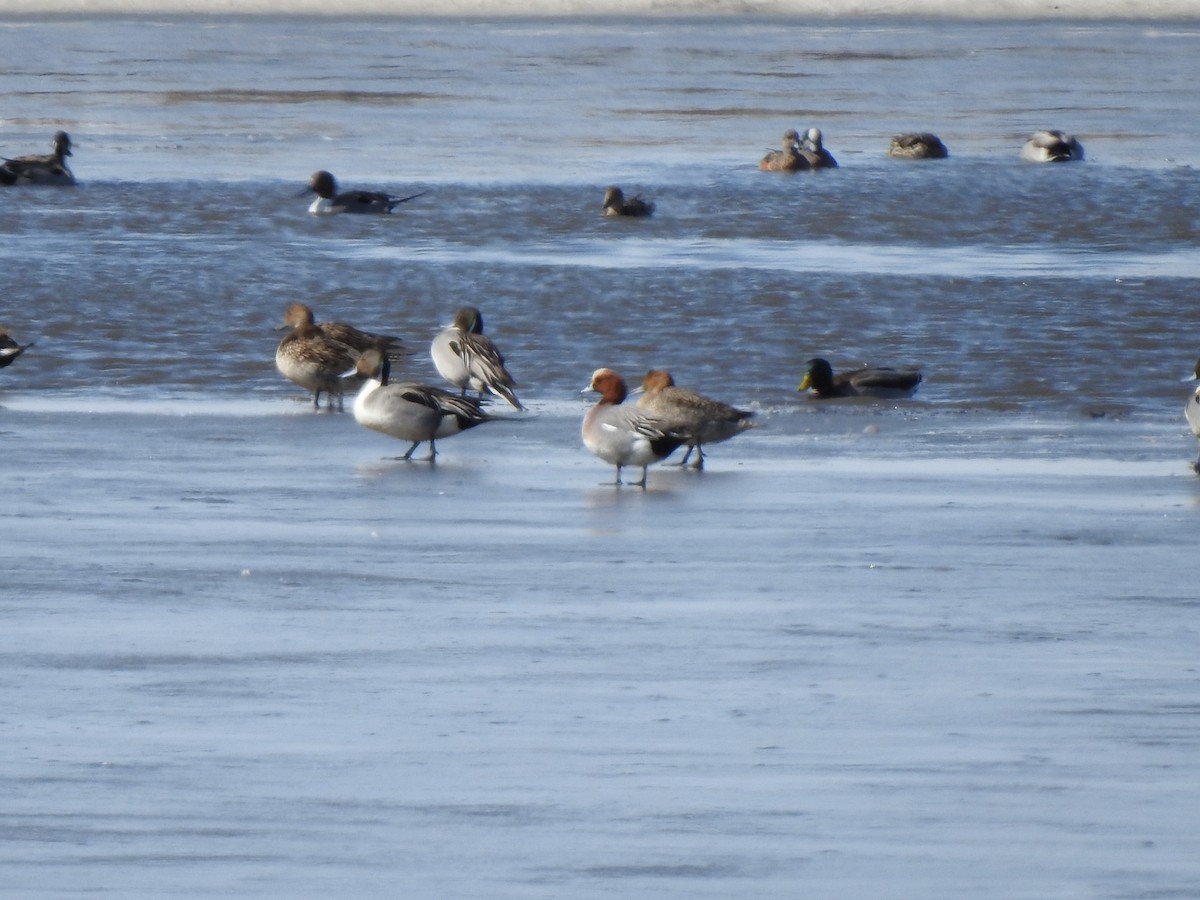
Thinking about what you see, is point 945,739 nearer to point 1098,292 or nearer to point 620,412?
point 620,412

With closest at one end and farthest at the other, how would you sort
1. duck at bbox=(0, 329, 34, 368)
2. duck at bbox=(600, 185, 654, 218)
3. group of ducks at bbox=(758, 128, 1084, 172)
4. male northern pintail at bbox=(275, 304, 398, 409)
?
male northern pintail at bbox=(275, 304, 398, 409), duck at bbox=(0, 329, 34, 368), duck at bbox=(600, 185, 654, 218), group of ducks at bbox=(758, 128, 1084, 172)

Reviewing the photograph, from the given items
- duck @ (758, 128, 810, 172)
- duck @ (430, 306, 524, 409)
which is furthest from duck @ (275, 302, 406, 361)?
duck @ (758, 128, 810, 172)

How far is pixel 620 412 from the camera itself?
10.9 m

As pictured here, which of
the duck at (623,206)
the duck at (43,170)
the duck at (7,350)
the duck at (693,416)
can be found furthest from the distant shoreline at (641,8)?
the duck at (693,416)

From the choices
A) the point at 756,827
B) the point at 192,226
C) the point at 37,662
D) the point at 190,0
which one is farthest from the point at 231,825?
the point at 190,0

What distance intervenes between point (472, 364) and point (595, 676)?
19.8 feet

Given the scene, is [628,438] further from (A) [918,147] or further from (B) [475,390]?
(A) [918,147]

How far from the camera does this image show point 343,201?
24.5 meters

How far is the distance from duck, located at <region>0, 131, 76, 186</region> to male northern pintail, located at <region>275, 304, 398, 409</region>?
14100 millimetres

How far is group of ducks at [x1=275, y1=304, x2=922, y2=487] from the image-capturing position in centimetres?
1084

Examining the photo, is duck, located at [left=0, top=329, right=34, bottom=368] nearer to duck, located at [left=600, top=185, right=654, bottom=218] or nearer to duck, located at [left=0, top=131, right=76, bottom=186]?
duck, located at [left=600, top=185, right=654, bottom=218]

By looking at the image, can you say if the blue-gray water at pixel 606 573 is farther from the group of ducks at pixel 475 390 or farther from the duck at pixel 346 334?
the duck at pixel 346 334

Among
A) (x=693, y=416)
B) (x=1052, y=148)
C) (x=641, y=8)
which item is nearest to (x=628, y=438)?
(x=693, y=416)

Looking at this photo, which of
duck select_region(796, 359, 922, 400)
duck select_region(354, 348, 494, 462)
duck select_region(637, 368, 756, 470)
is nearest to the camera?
duck select_region(637, 368, 756, 470)
